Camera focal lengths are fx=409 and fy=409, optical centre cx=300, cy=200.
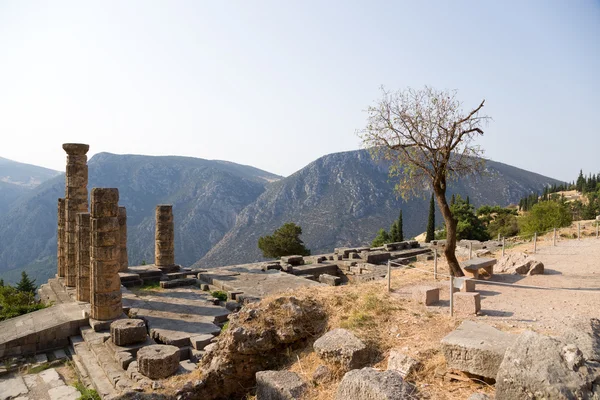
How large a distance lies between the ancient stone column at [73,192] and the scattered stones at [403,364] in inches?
568

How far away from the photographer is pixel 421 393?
473 centimetres

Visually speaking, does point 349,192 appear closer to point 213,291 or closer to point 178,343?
point 213,291

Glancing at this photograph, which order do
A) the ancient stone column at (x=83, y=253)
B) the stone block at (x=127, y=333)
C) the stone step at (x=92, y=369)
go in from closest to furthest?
the stone step at (x=92, y=369) → the stone block at (x=127, y=333) → the ancient stone column at (x=83, y=253)

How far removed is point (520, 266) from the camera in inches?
492

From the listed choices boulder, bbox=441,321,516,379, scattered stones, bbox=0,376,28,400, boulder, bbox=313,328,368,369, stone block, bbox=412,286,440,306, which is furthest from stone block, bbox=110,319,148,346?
→ boulder, bbox=441,321,516,379

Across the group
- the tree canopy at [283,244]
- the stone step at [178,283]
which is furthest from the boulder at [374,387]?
the tree canopy at [283,244]

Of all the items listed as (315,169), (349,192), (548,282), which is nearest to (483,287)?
(548,282)

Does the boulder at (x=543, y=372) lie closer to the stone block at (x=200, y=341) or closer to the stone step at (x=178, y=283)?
the stone block at (x=200, y=341)

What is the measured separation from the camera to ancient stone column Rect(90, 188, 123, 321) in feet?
41.2

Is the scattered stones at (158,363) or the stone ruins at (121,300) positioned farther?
the stone ruins at (121,300)

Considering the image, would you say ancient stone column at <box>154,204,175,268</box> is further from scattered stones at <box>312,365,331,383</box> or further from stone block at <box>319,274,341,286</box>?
scattered stones at <box>312,365,331,383</box>

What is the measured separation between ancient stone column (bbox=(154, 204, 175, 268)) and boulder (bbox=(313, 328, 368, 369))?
15.6 m

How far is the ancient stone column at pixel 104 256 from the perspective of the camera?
12570 millimetres

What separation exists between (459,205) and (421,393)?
40.3m
